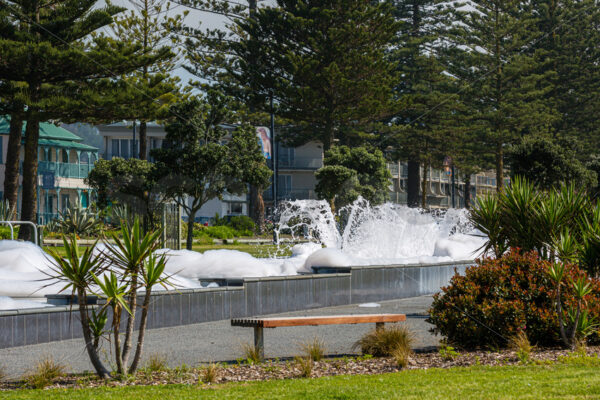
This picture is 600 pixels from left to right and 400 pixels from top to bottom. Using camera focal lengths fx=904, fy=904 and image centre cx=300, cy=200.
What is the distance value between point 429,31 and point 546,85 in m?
9.06

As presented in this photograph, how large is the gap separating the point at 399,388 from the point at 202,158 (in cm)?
2421

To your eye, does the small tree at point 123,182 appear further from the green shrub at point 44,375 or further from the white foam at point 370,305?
the green shrub at point 44,375

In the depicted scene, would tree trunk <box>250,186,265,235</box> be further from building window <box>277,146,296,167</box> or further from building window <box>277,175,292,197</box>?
building window <box>277,146,296,167</box>

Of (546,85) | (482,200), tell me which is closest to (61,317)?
(482,200)

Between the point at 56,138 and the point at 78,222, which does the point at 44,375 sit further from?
the point at 56,138

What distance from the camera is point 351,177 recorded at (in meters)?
42.6

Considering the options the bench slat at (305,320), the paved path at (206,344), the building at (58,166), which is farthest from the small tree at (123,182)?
the bench slat at (305,320)

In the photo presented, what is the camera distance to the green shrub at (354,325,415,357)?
8.74 metres

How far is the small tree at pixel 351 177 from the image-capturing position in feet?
138

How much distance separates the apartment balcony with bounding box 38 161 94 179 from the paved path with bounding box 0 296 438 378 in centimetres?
4224

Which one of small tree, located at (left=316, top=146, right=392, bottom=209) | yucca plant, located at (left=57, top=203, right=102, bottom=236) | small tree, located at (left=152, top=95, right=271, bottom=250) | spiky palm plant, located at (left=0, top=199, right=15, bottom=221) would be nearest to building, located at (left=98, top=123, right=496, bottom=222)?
small tree, located at (left=316, top=146, right=392, bottom=209)

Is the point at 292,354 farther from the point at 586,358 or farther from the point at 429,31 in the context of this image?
the point at 429,31

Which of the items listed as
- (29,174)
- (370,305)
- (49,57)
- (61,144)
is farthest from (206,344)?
(61,144)

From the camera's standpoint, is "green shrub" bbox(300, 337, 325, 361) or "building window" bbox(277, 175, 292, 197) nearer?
"green shrub" bbox(300, 337, 325, 361)
